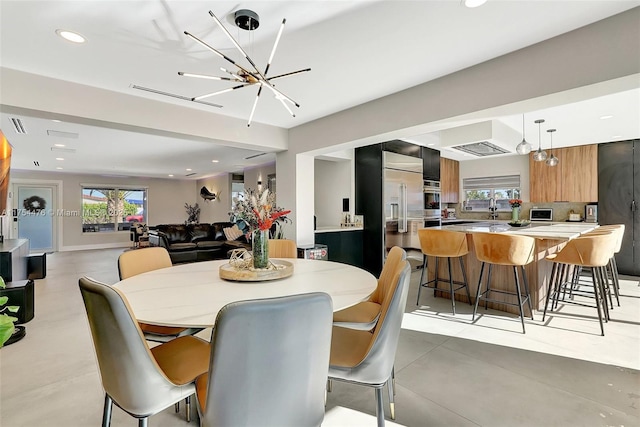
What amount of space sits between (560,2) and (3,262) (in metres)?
6.27

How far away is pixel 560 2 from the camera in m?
1.81

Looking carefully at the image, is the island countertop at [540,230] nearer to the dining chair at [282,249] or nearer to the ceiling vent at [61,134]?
the dining chair at [282,249]

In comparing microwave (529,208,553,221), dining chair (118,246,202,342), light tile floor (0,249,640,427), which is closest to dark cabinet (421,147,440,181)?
microwave (529,208,553,221)

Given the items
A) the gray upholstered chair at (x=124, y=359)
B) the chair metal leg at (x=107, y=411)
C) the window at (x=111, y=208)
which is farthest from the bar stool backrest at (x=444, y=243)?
the window at (x=111, y=208)

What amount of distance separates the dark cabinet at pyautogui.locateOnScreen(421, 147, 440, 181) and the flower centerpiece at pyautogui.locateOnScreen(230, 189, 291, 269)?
183 inches

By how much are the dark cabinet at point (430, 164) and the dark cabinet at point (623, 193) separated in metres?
2.84

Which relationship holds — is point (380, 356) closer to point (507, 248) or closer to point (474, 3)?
point (474, 3)

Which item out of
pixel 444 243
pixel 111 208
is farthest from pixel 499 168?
pixel 111 208

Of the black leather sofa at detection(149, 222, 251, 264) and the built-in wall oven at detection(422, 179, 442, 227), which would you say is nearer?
the built-in wall oven at detection(422, 179, 442, 227)

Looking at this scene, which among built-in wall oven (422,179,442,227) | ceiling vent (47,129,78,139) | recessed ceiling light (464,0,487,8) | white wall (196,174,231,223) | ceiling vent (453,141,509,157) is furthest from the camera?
white wall (196,174,231,223)

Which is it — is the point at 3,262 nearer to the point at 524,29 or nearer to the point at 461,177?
the point at 524,29

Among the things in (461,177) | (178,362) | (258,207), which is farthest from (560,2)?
(461,177)

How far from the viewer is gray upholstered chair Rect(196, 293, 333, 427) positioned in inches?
34.2

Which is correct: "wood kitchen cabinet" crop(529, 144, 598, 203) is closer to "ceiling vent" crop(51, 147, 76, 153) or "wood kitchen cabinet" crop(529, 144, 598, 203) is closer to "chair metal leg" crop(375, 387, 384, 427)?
"chair metal leg" crop(375, 387, 384, 427)
